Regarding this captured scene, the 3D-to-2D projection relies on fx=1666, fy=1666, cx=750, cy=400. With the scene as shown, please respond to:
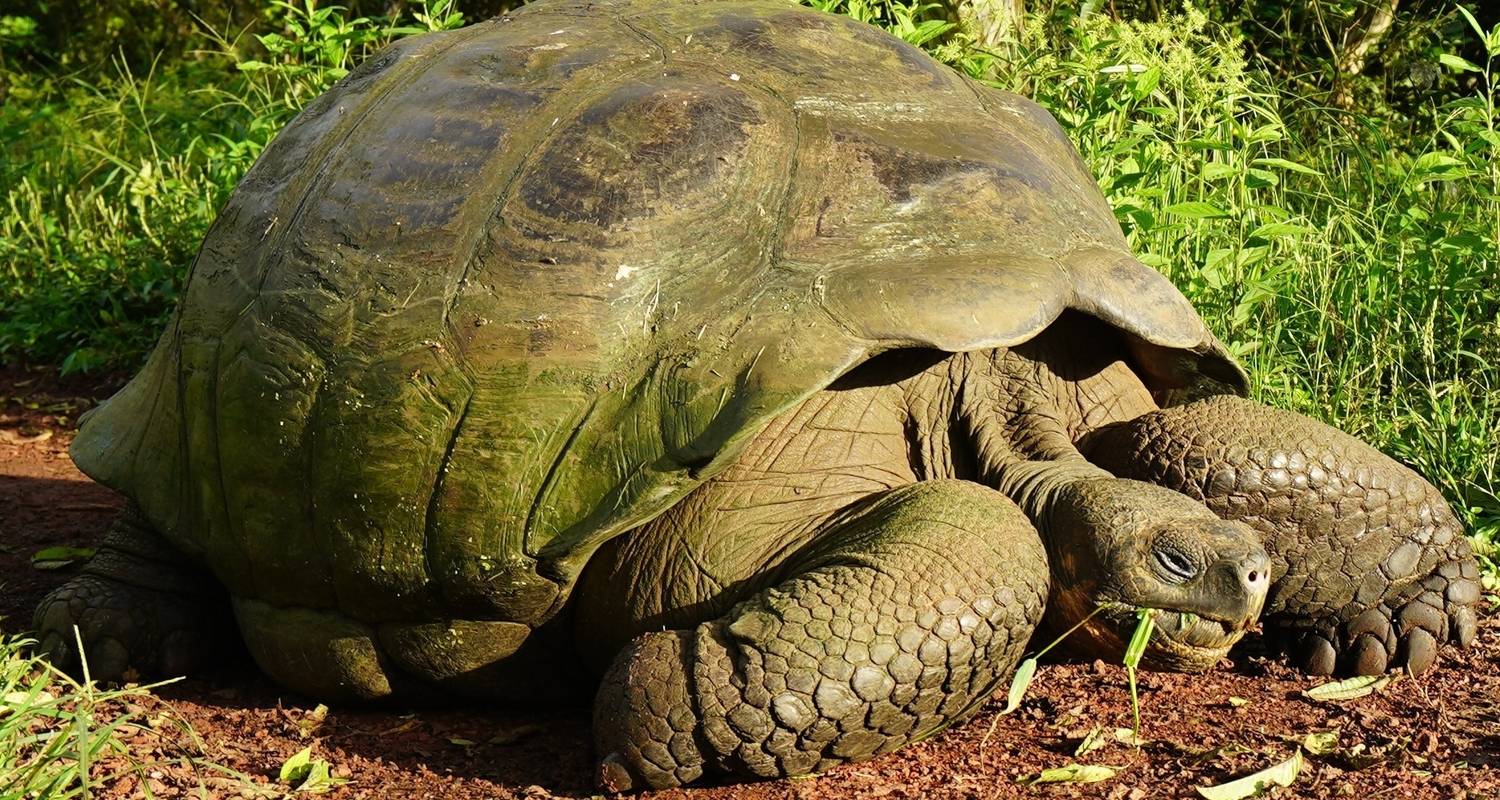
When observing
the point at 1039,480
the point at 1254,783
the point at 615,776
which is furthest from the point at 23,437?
the point at 1254,783

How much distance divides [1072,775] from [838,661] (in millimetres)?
578

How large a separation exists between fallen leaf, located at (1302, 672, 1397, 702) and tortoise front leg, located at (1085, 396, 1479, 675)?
0.03 m

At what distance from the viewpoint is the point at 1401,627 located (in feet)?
13.4

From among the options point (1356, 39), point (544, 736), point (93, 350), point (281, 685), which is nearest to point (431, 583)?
point (544, 736)

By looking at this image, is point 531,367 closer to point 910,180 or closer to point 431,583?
point 431,583

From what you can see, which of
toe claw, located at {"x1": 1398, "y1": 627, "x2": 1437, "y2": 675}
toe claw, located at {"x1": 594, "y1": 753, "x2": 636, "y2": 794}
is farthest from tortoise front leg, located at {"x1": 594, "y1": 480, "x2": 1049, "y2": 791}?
toe claw, located at {"x1": 1398, "y1": 627, "x2": 1437, "y2": 675}

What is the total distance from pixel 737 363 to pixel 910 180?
64 centimetres

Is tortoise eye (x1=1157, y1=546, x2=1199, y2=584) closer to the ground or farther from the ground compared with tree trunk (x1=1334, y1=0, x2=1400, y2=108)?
farther from the ground

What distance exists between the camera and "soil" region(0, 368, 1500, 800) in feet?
11.0

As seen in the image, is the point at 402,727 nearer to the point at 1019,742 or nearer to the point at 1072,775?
the point at 1019,742

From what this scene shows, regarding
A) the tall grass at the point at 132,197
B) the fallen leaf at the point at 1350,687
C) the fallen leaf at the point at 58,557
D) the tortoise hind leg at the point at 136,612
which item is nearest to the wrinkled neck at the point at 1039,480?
the fallen leaf at the point at 1350,687

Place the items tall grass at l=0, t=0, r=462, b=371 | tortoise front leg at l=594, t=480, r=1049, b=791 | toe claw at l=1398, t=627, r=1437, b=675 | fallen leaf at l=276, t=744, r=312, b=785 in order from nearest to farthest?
tortoise front leg at l=594, t=480, r=1049, b=791 → fallen leaf at l=276, t=744, r=312, b=785 → toe claw at l=1398, t=627, r=1437, b=675 → tall grass at l=0, t=0, r=462, b=371

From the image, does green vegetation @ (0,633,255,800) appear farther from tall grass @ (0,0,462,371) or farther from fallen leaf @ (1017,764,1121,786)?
tall grass @ (0,0,462,371)

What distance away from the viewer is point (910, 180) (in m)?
3.72
